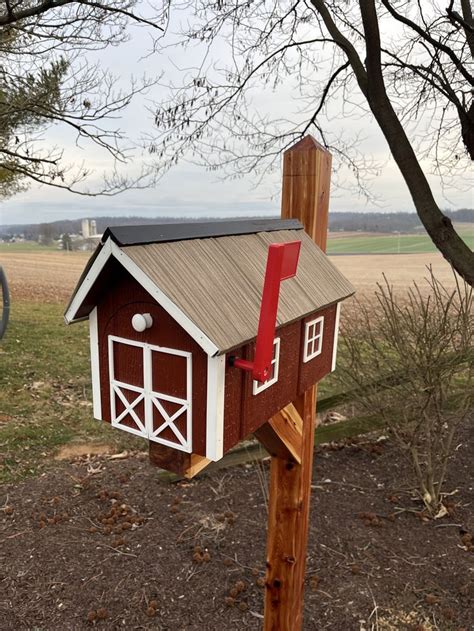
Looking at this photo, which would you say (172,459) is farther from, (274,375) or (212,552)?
(212,552)

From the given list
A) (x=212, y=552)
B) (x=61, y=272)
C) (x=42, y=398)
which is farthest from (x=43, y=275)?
(x=212, y=552)

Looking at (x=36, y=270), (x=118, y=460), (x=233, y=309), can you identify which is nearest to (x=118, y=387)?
(x=233, y=309)

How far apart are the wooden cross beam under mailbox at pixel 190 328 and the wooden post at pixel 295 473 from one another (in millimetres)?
376

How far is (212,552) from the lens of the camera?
3.22m

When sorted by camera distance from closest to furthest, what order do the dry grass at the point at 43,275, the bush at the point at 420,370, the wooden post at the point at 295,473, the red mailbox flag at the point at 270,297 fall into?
the red mailbox flag at the point at 270,297 < the wooden post at the point at 295,473 < the bush at the point at 420,370 < the dry grass at the point at 43,275

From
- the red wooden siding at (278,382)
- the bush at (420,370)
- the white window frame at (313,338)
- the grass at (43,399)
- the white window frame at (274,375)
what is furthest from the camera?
the grass at (43,399)

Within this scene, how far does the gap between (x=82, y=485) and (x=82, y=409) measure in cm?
183

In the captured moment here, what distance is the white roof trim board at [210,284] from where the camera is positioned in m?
1.06

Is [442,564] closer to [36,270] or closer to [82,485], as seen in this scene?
[82,485]

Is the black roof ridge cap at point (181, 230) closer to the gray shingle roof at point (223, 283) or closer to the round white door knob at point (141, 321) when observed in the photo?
the gray shingle roof at point (223, 283)

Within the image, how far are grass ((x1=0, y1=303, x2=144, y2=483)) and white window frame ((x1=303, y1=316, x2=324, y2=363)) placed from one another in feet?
11.5

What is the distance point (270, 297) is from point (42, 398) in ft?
18.6

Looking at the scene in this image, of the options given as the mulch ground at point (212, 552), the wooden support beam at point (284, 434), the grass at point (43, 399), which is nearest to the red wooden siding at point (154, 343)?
the wooden support beam at point (284, 434)

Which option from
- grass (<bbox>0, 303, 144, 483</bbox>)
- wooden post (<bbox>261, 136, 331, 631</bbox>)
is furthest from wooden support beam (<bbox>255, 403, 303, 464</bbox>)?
grass (<bbox>0, 303, 144, 483</bbox>)
